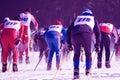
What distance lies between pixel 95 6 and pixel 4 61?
20.0 meters

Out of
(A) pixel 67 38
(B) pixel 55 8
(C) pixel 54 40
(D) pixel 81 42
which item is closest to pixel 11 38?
(C) pixel 54 40

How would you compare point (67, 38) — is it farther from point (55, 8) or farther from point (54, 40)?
point (55, 8)

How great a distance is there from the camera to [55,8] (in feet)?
113

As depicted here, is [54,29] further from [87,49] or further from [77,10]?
[77,10]

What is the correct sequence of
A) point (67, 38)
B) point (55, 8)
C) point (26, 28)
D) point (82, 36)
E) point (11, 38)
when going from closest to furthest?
point (82, 36)
point (67, 38)
point (11, 38)
point (26, 28)
point (55, 8)

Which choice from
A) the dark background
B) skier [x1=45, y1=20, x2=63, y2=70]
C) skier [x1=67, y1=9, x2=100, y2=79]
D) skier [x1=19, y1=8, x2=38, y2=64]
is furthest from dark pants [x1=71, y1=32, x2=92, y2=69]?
the dark background

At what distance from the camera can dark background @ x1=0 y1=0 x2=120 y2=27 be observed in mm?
33312

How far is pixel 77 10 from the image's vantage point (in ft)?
111

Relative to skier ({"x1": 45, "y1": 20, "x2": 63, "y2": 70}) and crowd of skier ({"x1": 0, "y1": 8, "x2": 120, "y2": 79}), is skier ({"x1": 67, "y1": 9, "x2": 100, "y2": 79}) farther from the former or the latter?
skier ({"x1": 45, "y1": 20, "x2": 63, "y2": 70})

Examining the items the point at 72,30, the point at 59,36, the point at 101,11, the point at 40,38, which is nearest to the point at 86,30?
the point at 72,30

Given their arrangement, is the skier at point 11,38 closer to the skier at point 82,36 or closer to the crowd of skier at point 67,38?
the crowd of skier at point 67,38

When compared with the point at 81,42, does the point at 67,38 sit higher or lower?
higher

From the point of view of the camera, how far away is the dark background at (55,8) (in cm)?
3331

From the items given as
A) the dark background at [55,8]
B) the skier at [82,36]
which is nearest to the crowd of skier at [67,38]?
the skier at [82,36]
